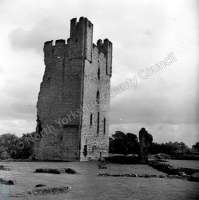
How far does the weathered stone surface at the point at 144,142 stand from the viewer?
19750 millimetres

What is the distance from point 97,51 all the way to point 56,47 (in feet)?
13.3

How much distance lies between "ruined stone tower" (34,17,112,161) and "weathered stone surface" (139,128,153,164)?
5.17 meters

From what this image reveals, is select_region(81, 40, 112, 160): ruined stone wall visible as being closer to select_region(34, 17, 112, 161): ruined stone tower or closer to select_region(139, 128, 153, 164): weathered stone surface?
select_region(34, 17, 112, 161): ruined stone tower

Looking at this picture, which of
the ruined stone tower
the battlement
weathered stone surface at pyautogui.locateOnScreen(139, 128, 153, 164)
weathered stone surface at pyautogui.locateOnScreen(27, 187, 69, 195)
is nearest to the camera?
weathered stone surface at pyautogui.locateOnScreen(27, 187, 69, 195)

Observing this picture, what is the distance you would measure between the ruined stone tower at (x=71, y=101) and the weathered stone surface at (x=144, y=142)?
16.9 feet

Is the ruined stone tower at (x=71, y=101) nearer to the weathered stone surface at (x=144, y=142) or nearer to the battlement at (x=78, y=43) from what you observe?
the battlement at (x=78, y=43)

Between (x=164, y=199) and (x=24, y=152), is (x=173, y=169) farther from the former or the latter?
(x=24, y=152)

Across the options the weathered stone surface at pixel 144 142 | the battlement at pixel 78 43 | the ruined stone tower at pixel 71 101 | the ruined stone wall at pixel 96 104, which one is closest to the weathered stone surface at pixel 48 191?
the weathered stone surface at pixel 144 142

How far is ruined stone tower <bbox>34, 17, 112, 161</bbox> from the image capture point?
2303 centimetres

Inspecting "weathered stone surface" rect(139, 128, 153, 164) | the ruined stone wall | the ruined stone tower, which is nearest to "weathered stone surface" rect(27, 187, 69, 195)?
"weathered stone surface" rect(139, 128, 153, 164)

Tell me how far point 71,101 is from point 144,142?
733cm

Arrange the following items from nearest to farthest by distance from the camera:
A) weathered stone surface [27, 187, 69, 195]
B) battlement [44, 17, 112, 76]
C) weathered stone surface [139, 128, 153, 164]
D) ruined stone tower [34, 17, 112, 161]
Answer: weathered stone surface [27, 187, 69, 195] < weathered stone surface [139, 128, 153, 164] < ruined stone tower [34, 17, 112, 161] < battlement [44, 17, 112, 76]

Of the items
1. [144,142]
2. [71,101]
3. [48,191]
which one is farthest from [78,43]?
[48,191]

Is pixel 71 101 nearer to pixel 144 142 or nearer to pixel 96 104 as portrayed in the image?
pixel 96 104
